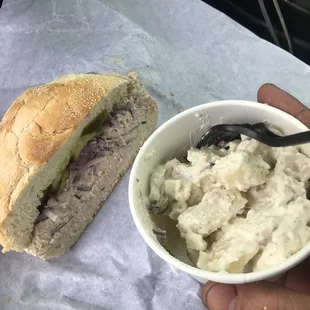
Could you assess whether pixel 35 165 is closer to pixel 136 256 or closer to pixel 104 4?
pixel 136 256

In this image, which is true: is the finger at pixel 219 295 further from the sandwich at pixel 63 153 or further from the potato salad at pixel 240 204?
the sandwich at pixel 63 153

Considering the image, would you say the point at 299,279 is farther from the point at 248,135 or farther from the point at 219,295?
the point at 248,135

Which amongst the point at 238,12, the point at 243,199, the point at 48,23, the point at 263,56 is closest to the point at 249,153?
the point at 243,199

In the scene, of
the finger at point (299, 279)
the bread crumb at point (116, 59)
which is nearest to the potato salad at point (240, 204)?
the finger at point (299, 279)

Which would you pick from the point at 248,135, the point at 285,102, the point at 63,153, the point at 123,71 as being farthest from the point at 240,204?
the point at 123,71

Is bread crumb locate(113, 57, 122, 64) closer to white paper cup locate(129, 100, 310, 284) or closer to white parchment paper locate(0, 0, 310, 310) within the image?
white parchment paper locate(0, 0, 310, 310)

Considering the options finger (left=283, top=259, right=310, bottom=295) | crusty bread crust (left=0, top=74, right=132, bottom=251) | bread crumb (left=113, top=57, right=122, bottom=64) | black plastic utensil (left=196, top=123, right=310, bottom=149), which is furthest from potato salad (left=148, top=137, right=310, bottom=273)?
A: bread crumb (left=113, top=57, right=122, bottom=64)
